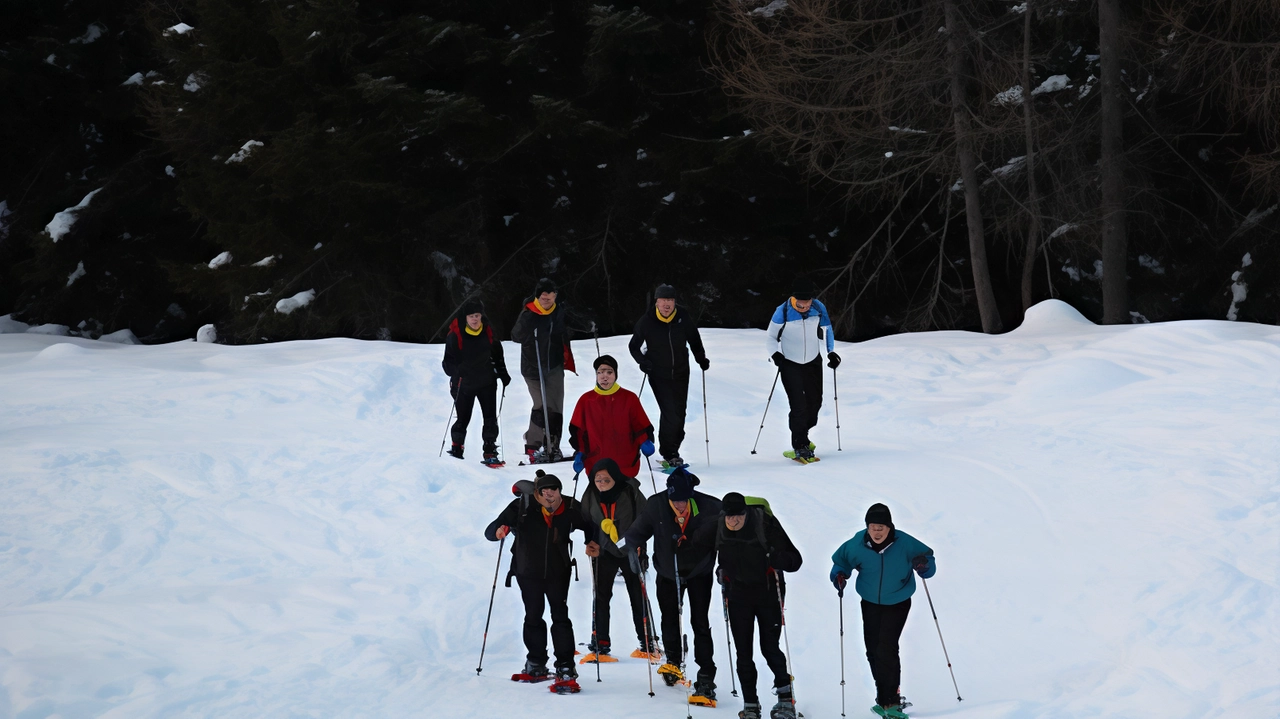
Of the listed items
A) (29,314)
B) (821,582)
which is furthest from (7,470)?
(29,314)

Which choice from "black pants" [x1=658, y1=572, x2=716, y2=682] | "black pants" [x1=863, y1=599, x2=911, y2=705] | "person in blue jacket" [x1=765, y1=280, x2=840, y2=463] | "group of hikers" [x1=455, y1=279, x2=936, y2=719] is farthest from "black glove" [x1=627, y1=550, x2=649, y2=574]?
"person in blue jacket" [x1=765, y1=280, x2=840, y2=463]

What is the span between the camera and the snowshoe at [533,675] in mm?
7094

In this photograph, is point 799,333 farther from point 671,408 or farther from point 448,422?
point 448,422

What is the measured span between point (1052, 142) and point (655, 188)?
323 inches

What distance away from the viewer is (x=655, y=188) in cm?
2483

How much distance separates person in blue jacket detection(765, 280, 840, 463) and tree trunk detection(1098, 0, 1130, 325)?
1095 cm

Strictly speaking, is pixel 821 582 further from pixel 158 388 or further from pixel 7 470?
pixel 158 388

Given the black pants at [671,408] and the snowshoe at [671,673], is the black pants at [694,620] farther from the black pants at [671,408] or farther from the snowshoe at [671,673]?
the black pants at [671,408]

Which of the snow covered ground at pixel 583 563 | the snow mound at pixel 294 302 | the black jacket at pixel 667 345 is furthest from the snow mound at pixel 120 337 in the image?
the black jacket at pixel 667 345

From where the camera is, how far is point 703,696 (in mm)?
6699

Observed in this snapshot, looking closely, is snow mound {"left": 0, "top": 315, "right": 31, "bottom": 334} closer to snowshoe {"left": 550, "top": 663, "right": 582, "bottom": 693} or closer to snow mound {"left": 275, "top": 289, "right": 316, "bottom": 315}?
snow mound {"left": 275, "top": 289, "right": 316, "bottom": 315}

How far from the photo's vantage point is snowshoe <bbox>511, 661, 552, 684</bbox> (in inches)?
279

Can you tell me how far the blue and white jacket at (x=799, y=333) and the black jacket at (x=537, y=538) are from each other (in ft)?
13.1

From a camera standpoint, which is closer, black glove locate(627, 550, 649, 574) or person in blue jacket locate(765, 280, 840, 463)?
black glove locate(627, 550, 649, 574)
